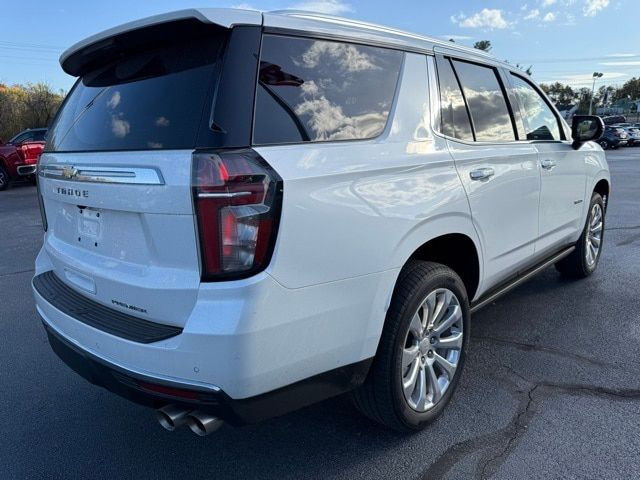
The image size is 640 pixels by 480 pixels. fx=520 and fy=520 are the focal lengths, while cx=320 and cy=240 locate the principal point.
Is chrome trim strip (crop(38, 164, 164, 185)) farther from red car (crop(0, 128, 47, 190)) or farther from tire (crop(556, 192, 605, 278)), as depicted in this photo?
red car (crop(0, 128, 47, 190))

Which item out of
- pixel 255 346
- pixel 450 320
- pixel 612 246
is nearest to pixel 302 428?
pixel 450 320

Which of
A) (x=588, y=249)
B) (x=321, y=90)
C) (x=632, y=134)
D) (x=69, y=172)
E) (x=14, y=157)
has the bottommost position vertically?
(x=632, y=134)

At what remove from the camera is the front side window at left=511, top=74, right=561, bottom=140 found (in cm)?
385

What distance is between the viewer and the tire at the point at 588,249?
4.93 m

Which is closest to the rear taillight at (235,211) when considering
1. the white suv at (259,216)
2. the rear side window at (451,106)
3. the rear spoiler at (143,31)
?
the white suv at (259,216)

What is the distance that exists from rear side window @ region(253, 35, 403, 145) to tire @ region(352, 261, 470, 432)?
0.78 meters

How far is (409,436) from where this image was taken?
2721 millimetres

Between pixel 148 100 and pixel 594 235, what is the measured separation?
4694 millimetres

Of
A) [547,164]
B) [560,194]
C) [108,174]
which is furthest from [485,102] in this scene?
[108,174]

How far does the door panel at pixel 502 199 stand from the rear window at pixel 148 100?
4.63 ft

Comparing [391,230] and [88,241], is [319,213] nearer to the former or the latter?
[391,230]

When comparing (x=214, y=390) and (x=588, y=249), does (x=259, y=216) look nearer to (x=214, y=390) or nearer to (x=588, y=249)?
(x=214, y=390)

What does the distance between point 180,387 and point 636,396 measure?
2626mm

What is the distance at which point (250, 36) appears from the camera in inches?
78.0
